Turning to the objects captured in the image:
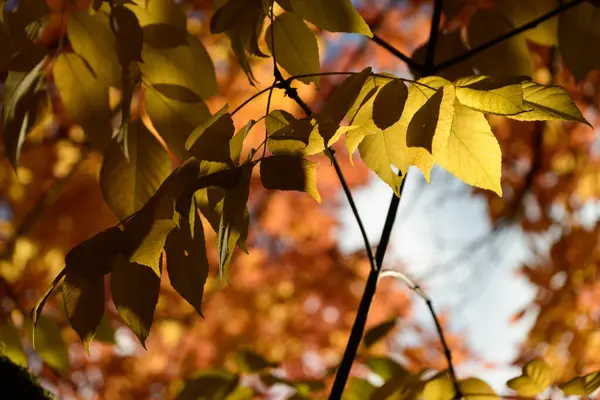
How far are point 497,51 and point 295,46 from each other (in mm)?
539

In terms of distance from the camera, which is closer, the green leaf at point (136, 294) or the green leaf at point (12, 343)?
the green leaf at point (136, 294)

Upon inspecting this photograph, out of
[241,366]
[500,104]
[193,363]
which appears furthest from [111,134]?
[193,363]

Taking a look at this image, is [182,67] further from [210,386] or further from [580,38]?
[580,38]

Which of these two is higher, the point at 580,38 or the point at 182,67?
the point at 580,38

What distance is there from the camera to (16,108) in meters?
0.97

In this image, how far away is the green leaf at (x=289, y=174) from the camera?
0.72 metres

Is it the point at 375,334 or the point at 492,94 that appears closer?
the point at 492,94

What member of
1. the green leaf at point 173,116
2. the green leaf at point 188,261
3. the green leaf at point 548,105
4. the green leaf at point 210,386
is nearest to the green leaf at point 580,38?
the green leaf at point 548,105

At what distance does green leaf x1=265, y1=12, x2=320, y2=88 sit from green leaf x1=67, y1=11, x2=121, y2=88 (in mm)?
321

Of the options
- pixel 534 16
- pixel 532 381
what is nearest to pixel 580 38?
pixel 534 16

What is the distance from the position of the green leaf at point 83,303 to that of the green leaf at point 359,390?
641 millimetres

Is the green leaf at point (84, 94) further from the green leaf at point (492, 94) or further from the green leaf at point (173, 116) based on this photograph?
the green leaf at point (492, 94)

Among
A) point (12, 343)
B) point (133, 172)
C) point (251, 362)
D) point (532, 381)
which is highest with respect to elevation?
point (532, 381)

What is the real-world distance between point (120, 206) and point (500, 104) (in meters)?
0.65
